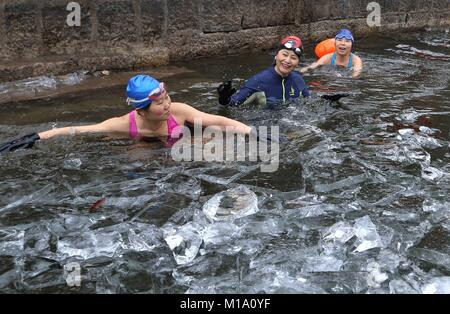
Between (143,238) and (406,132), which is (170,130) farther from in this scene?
(406,132)

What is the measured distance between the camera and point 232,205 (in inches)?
165

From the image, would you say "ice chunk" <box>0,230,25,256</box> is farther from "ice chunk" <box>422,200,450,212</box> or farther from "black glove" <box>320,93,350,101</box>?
"black glove" <box>320,93,350,101</box>

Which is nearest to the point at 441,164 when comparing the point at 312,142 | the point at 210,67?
the point at 312,142

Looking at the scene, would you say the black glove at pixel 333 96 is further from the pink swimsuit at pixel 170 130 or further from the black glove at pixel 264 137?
the pink swimsuit at pixel 170 130

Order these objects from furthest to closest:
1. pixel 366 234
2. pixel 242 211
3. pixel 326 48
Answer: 1. pixel 326 48
2. pixel 242 211
3. pixel 366 234

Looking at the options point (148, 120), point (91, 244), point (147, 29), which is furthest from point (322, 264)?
point (147, 29)

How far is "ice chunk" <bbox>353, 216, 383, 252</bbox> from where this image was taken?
Result: 3691 mm

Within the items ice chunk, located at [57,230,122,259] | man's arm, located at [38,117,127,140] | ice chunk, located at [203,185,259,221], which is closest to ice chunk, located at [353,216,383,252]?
ice chunk, located at [203,185,259,221]

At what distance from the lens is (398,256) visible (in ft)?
11.8

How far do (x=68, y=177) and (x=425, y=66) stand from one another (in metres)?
6.02

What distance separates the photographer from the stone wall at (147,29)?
7211 millimetres

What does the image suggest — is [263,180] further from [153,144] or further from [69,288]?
[69,288]

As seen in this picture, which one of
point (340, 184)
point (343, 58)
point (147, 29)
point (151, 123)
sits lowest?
point (340, 184)

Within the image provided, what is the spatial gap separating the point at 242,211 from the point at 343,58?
15.7 ft
